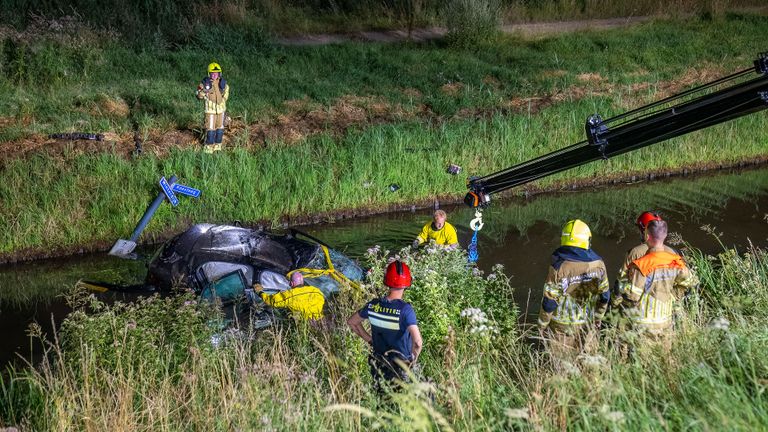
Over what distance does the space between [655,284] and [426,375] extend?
2248 millimetres

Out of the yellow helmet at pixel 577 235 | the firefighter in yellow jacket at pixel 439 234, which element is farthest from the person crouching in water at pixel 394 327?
the firefighter in yellow jacket at pixel 439 234

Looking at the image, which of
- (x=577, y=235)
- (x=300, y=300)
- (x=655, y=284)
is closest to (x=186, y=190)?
(x=300, y=300)

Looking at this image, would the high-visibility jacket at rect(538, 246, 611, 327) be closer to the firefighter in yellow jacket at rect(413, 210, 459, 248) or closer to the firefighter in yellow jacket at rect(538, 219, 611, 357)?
the firefighter in yellow jacket at rect(538, 219, 611, 357)

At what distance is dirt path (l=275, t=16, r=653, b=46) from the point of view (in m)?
29.0

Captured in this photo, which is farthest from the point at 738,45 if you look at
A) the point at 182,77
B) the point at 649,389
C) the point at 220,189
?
the point at 649,389

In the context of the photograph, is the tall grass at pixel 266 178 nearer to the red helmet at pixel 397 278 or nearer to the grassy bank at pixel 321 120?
the grassy bank at pixel 321 120

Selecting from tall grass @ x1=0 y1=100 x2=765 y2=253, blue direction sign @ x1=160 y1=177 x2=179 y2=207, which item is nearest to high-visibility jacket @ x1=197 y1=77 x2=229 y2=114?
tall grass @ x1=0 y1=100 x2=765 y2=253

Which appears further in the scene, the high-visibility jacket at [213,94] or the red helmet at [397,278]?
the high-visibility jacket at [213,94]

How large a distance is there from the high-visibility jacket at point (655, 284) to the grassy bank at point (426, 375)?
0.33 metres

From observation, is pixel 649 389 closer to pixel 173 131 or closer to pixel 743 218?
pixel 743 218

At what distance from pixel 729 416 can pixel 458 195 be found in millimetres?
14152

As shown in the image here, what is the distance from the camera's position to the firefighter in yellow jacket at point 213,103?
60.8ft

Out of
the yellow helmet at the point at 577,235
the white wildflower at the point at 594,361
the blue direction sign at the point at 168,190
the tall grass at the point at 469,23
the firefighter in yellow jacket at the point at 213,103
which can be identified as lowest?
the white wildflower at the point at 594,361

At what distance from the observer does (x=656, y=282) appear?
8359 millimetres
